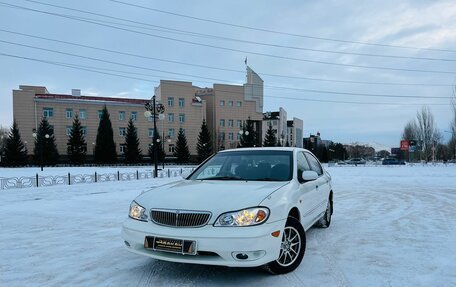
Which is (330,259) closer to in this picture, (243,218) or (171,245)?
(243,218)

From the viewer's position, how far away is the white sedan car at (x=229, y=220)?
3.90 m

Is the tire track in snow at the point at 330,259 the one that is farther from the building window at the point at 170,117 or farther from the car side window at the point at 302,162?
the building window at the point at 170,117

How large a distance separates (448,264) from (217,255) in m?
3.33

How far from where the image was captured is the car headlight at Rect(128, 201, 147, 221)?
440cm

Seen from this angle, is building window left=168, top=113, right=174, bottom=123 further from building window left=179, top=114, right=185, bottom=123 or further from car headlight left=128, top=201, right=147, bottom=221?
car headlight left=128, top=201, right=147, bottom=221

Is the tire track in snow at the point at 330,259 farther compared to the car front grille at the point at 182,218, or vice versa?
the tire track in snow at the point at 330,259

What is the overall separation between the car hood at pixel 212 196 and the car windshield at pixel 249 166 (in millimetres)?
298

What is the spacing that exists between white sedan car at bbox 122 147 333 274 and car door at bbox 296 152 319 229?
2cm

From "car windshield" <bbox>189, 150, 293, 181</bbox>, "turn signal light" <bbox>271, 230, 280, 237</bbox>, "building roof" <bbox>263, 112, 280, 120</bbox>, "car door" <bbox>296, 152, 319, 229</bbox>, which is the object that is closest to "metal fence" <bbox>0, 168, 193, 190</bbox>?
"car windshield" <bbox>189, 150, 293, 181</bbox>

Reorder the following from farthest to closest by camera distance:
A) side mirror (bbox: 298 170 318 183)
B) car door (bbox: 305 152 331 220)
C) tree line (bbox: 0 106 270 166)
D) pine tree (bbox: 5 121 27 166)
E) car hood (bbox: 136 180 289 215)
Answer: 1. tree line (bbox: 0 106 270 166)
2. pine tree (bbox: 5 121 27 166)
3. car door (bbox: 305 152 331 220)
4. side mirror (bbox: 298 170 318 183)
5. car hood (bbox: 136 180 289 215)

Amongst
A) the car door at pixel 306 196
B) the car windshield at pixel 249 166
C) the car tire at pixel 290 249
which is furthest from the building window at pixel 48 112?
the car tire at pixel 290 249

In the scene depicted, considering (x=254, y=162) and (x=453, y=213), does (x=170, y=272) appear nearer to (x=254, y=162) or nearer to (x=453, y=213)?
(x=254, y=162)

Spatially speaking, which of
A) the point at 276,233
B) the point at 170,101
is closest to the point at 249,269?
the point at 276,233

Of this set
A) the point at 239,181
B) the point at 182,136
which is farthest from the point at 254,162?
the point at 182,136
